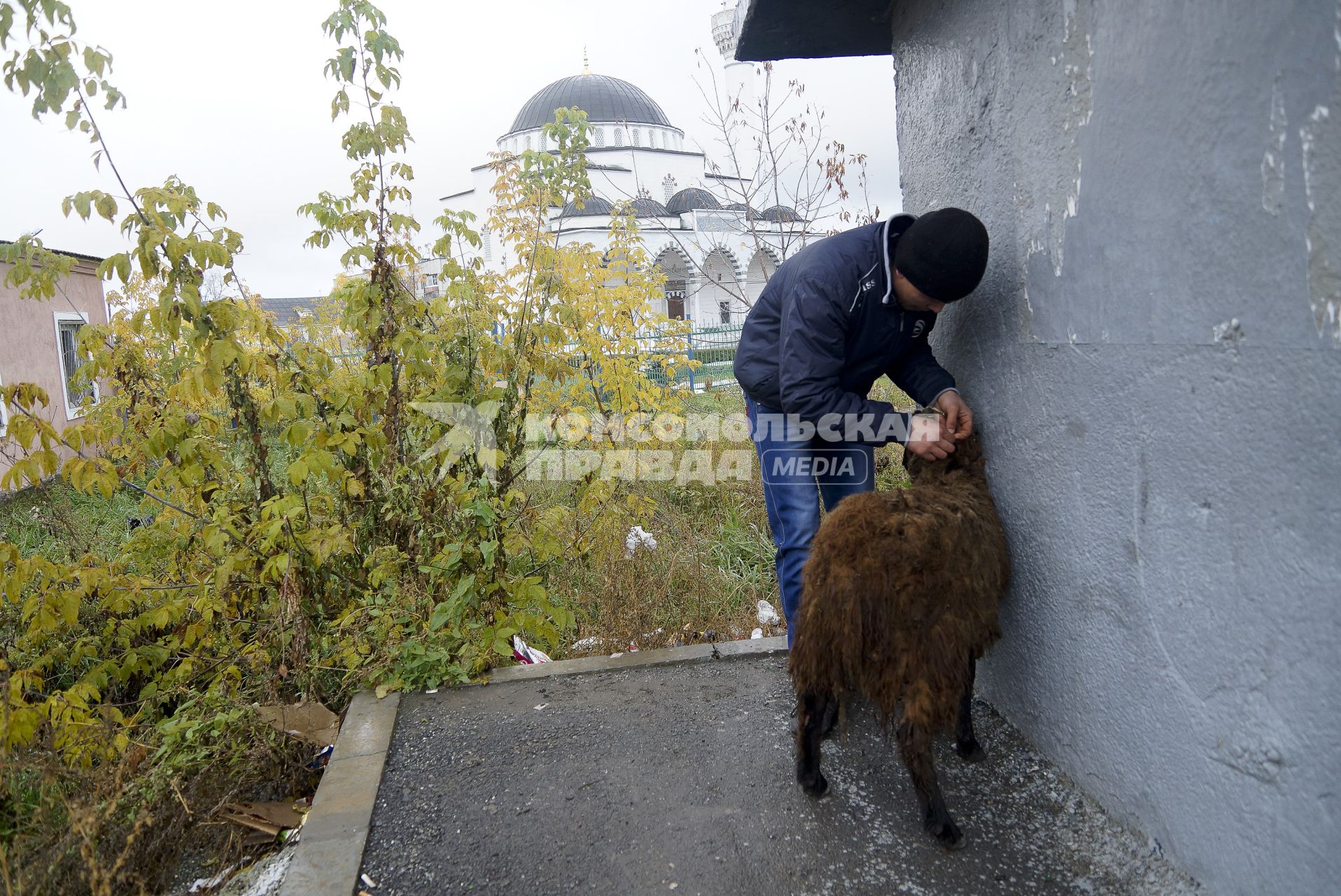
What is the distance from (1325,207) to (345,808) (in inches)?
124

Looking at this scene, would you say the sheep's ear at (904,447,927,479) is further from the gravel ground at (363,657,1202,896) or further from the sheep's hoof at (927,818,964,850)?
the sheep's hoof at (927,818,964,850)

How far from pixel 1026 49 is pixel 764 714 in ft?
8.40

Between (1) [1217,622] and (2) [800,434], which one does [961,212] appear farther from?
(1) [1217,622]

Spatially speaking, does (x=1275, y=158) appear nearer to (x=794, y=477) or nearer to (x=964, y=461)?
(x=964, y=461)

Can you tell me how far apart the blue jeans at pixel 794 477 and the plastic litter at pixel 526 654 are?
53.4 inches

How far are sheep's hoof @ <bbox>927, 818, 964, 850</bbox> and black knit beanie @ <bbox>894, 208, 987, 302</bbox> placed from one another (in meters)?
1.71

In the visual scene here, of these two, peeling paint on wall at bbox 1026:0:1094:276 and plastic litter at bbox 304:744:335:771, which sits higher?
peeling paint on wall at bbox 1026:0:1094:276

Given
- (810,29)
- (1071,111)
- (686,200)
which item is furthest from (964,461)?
(686,200)

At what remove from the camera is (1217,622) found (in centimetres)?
186

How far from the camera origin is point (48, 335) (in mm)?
12172

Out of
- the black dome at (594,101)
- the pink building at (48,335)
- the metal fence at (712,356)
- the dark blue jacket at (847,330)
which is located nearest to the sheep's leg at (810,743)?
the dark blue jacket at (847,330)

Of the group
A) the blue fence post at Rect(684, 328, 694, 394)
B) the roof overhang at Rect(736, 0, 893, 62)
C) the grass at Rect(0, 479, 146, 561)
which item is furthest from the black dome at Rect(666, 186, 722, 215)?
the roof overhang at Rect(736, 0, 893, 62)

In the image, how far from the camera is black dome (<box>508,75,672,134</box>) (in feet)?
134

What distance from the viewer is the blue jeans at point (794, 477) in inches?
125
